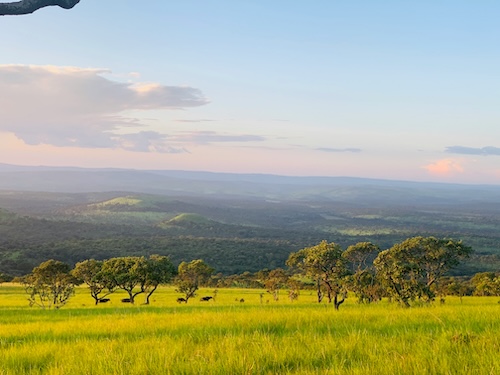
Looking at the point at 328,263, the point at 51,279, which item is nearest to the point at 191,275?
the point at 51,279

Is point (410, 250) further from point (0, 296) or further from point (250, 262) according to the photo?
point (250, 262)

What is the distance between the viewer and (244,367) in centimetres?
461

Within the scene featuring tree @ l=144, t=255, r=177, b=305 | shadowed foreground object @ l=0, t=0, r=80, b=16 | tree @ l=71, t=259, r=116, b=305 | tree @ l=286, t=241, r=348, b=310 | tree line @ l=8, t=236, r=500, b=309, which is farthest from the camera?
tree @ l=71, t=259, r=116, b=305

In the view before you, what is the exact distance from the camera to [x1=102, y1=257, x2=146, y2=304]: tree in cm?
5391

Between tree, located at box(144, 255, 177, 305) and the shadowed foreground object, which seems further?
tree, located at box(144, 255, 177, 305)

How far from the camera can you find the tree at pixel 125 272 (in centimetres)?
5391

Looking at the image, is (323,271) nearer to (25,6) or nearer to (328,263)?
(328,263)

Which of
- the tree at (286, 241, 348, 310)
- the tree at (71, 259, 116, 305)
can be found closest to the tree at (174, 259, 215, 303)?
the tree at (71, 259, 116, 305)

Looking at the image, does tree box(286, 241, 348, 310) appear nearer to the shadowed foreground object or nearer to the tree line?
the tree line

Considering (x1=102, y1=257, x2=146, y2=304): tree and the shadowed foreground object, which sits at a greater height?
the shadowed foreground object

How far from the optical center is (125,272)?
182 feet

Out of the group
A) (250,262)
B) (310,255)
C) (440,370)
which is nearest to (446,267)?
(310,255)

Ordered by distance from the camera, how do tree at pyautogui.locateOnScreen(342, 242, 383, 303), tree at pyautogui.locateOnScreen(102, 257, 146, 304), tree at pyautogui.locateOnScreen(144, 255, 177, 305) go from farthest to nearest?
1. tree at pyautogui.locateOnScreen(144, 255, 177, 305)
2. tree at pyautogui.locateOnScreen(102, 257, 146, 304)
3. tree at pyautogui.locateOnScreen(342, 242, 383, 303)

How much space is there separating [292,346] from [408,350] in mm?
1599
